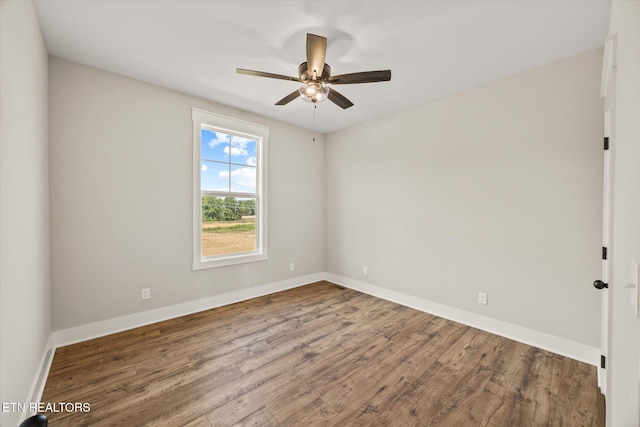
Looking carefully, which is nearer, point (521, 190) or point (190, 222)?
point (521, 190)

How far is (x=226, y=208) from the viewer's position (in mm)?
3625

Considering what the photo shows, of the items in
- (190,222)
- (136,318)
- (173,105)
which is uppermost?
(173,105)

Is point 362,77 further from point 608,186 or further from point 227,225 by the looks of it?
point 227,225

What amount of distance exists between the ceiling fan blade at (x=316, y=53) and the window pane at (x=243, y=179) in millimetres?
2052

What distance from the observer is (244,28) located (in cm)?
201

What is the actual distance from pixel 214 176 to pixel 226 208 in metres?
0.47

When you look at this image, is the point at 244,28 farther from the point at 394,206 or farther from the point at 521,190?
the point at 521,190

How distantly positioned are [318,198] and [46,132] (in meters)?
3.43

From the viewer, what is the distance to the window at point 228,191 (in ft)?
10.8

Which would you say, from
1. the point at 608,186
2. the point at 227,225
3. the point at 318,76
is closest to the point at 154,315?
the point at 227,225

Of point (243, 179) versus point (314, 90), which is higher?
point (314, 90)

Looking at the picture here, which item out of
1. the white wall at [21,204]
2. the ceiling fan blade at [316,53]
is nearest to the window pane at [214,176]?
the white wall at [21,204]

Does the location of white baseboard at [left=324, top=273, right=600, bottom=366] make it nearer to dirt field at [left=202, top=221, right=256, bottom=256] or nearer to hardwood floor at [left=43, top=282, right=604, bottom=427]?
hardwood floor at [left=43, top=282, right=604, bottom=427]

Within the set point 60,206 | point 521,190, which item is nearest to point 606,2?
point 521,190
